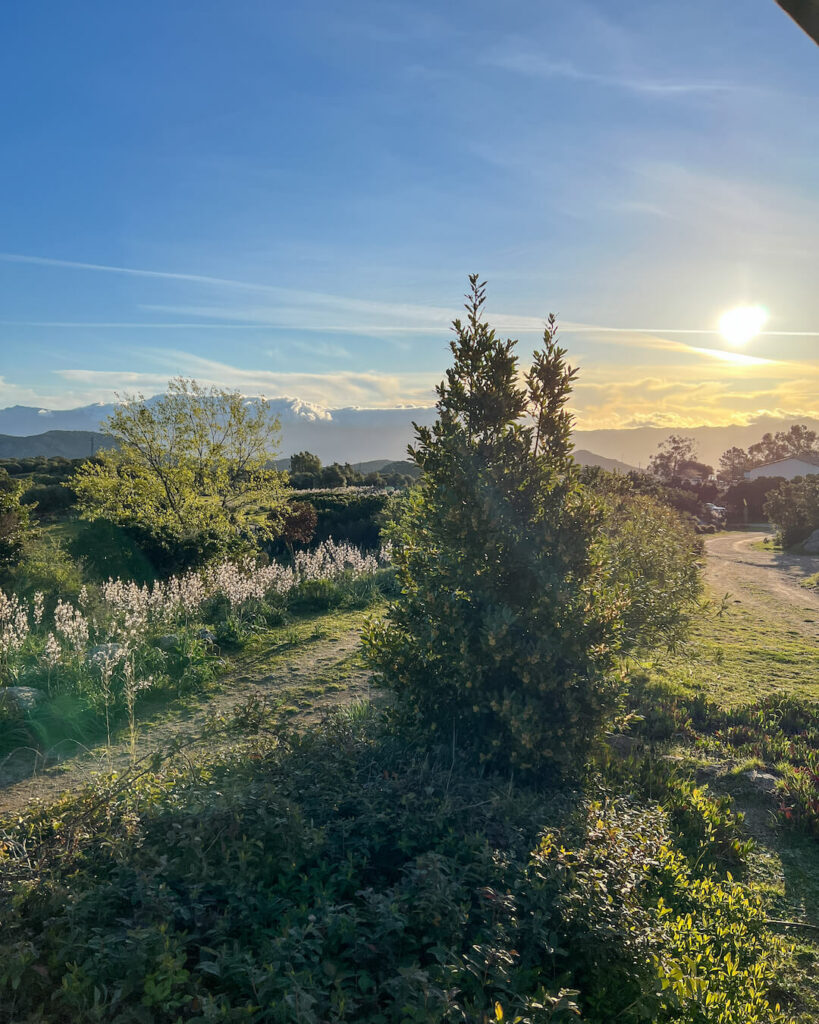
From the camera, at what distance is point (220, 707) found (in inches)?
272

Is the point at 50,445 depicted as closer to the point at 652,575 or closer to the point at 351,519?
the point at 351,519

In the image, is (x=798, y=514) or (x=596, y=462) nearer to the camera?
(x=596, y=462)

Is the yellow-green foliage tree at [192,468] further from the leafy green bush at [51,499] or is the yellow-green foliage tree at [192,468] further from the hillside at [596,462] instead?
the hillside at [596,462]

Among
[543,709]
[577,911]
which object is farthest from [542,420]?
[577,911]

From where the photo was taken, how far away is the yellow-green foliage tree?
57.1 feet

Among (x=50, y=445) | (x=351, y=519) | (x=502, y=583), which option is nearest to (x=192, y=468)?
(x=351, y=519)

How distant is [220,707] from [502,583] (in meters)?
4.17

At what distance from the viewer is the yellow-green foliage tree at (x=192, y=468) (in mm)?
17391

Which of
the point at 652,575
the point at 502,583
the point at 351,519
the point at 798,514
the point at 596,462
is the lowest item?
the point at 798,514

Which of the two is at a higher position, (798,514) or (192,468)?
(192,468)

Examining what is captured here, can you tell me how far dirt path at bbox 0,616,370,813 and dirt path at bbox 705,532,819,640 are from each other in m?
11.1

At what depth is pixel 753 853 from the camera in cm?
472

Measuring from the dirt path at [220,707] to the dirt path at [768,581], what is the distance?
1107cm

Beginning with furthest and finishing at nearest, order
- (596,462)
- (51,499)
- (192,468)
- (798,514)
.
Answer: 1. (798,514)
2. (51,499)
3. (192,468)
4. (596,462)
